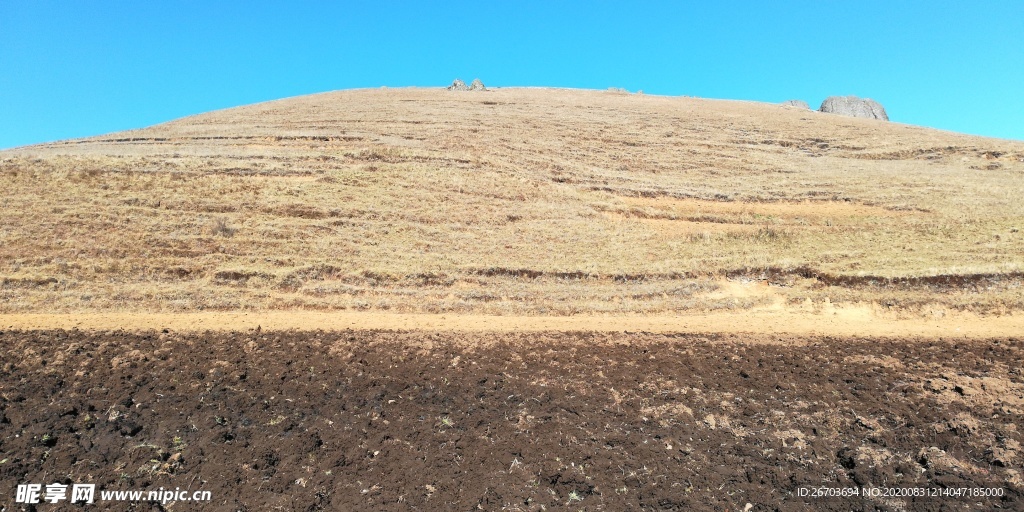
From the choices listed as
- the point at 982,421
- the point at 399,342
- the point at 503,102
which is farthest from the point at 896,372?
the point at 503,102

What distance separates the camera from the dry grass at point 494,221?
47.7 feet

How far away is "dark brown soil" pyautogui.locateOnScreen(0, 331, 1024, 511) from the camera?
20.0 ft

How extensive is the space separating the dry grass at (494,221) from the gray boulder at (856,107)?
2666 centimetres

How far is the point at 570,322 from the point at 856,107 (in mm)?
65688

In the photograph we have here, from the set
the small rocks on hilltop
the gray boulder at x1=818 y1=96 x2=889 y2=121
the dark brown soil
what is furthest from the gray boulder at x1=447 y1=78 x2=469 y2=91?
the dark brown soil

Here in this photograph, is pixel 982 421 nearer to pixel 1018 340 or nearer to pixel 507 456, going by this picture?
pixel 1018 340

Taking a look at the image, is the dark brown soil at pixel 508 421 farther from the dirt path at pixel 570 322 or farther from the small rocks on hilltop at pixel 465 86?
the small rocks on hilltop at pixel 465 86

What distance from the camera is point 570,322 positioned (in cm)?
1287

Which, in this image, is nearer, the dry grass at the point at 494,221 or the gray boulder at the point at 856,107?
the dry grass at the point at 494,221

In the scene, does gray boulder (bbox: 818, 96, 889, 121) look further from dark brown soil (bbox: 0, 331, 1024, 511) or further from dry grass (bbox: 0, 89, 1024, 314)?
dark brown soil (bbox: 0, 331, 1024, 511)

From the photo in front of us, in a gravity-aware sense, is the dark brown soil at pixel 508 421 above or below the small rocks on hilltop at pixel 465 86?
below

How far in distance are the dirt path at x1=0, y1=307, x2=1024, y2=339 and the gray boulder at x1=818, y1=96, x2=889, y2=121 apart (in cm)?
5828

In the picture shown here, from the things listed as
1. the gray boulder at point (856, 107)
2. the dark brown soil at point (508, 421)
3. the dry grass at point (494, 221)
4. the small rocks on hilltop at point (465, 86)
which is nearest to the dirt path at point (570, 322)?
the dry grass at point (494, 221)

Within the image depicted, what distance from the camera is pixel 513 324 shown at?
12.7m
